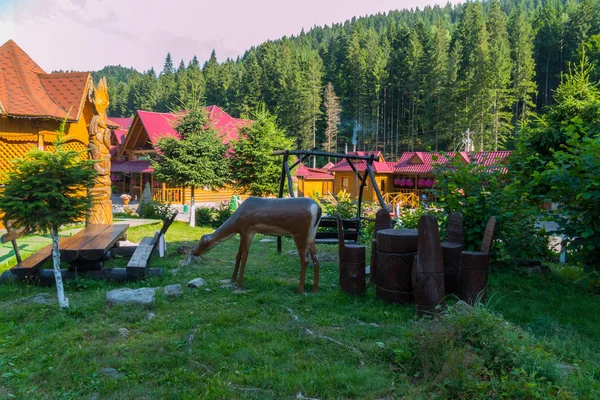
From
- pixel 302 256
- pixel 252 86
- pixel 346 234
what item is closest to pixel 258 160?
pixel 346 234

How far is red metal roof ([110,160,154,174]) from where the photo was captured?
27719mm

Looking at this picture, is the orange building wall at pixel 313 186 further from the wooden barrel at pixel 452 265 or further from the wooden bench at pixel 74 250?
the wooden barrel at pixel 452 265

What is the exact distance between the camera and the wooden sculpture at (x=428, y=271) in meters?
4.90

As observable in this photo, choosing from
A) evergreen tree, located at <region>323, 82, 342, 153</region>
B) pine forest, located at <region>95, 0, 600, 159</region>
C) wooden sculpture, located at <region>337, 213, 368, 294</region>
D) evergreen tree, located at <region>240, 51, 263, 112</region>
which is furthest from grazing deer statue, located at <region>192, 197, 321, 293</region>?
evergreen tree, located at <region>240, 51, 263, 112</region>

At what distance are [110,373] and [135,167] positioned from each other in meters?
26.9

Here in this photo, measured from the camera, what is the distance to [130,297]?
18.1 feet

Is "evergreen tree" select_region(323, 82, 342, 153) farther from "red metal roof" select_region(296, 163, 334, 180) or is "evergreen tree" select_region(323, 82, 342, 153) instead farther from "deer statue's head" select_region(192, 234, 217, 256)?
"deer statue's head" select_region(192, 234, 217, 256)

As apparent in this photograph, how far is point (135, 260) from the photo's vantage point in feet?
22.9

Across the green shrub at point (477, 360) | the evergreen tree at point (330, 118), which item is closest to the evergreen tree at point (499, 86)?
the evergreen tree at point (330, 118)

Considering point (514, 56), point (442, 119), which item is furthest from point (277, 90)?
point (514, 56)

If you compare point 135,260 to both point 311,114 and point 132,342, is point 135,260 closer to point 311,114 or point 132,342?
point 132,342

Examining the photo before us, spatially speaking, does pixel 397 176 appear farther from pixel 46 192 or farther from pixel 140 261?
pixel 46 192

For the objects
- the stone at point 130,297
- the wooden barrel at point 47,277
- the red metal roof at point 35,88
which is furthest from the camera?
the red metal roof at point 35,88

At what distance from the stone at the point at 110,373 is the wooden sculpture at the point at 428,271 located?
3.32 metres
